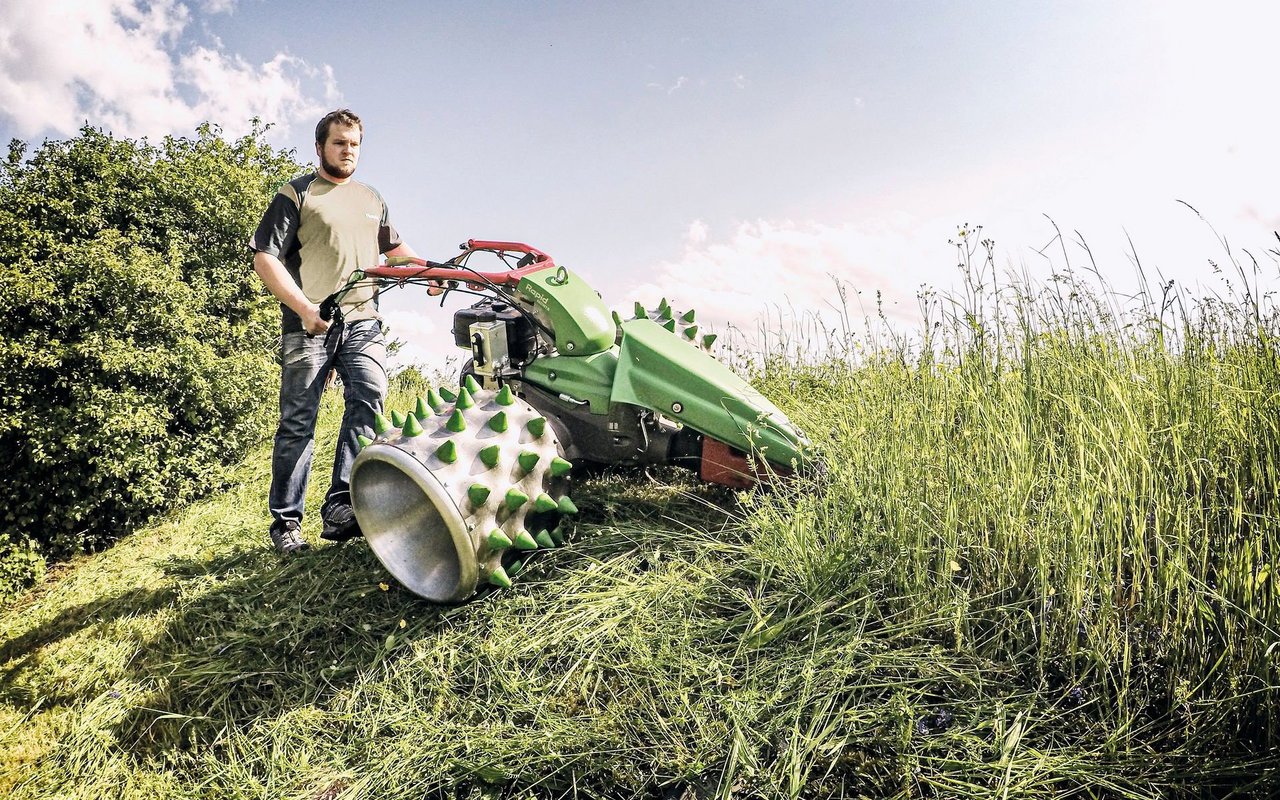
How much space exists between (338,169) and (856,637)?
3.29m

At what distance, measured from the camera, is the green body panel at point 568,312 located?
304 cm

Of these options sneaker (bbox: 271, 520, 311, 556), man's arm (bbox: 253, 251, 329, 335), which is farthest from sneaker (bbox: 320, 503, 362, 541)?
man's arm (bbox: 253, 251, 329, 335)

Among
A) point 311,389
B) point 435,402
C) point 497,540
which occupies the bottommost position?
point 497,540

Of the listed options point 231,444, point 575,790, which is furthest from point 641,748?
point 231,444

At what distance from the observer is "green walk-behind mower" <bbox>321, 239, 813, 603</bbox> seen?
2539 mm

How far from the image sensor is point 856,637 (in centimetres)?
213

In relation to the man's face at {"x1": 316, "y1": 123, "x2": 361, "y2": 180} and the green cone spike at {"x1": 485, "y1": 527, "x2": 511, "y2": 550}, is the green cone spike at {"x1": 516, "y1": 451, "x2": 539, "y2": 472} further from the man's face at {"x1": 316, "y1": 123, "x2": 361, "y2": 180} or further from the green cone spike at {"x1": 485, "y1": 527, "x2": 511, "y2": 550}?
the man's face at {"x1": 316, "y1": 123, "x2": 361, "y2": 180}

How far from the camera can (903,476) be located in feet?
8.41

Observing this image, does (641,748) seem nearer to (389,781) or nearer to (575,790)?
(575,790)

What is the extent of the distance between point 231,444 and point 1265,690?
Result: 7786 mm

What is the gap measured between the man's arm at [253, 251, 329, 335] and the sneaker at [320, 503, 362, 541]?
819 millimetres

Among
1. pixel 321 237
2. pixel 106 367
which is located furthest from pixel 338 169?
pixel 106 367

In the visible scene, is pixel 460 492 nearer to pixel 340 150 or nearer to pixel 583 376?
pixel 583 376

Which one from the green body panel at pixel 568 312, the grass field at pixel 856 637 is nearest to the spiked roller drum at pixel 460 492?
the grass field at pixel 856 637
